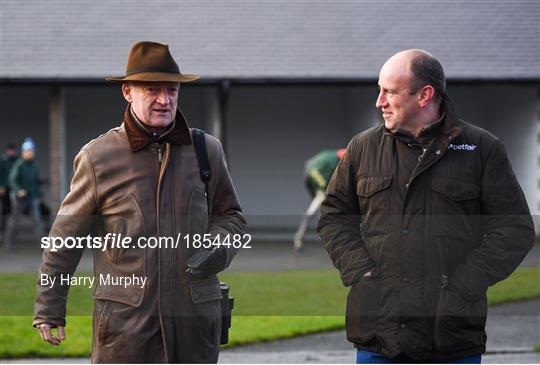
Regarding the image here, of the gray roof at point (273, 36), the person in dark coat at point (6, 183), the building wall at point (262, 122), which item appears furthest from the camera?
the building wall at point (262, 122)

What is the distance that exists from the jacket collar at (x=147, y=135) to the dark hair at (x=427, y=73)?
930 mm

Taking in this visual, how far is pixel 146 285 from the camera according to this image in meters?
4.34

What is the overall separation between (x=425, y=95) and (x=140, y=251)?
128cm

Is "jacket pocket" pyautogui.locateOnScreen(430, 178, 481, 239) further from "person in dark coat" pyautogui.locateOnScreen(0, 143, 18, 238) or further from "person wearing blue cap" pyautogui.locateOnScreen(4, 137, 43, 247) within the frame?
"person in dark coat" pyautogui.locateOnScreen(0, 143, 18, 238)

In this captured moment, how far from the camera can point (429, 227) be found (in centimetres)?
432

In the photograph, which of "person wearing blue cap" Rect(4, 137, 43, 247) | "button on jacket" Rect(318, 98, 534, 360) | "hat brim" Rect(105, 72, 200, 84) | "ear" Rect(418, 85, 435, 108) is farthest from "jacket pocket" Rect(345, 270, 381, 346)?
"person wearing blue cap" Rect(4, 137, 43, 247)

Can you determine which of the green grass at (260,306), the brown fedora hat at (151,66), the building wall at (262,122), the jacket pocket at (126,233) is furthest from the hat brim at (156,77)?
the building wall at (262,122)

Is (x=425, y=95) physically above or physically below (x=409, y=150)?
above

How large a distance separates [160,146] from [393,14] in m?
17.2

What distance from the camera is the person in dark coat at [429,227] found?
4.30m

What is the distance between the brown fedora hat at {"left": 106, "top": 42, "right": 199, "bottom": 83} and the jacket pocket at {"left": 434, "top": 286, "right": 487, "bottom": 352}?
1352mm

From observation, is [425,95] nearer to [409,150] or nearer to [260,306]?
[409,150]

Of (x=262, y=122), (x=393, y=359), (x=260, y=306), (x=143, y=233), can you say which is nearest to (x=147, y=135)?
(x=143, y=233)

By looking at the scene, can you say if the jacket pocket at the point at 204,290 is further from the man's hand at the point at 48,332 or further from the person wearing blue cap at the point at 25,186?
the person wearing blue cap at the point at 25,186
